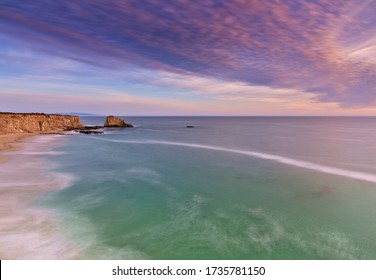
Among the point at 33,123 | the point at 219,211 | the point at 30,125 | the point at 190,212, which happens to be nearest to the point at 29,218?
the point at 190,212

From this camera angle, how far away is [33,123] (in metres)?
60.8

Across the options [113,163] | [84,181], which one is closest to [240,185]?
[84,181]

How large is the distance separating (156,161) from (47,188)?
44.1 ft

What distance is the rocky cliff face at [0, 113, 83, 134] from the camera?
2098 inches

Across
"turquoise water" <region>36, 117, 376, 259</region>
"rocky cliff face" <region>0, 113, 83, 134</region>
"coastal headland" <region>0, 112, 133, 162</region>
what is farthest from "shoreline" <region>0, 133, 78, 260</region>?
"rocky cliff face" <region>0, 113, 83, 134</region>

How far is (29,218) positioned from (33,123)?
57802mm

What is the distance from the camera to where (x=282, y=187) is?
58.1 ft

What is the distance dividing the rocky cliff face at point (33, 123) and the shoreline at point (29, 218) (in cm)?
3815

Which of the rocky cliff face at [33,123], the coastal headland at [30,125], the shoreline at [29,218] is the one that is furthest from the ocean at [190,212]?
the rocky cliff face at [33,123]

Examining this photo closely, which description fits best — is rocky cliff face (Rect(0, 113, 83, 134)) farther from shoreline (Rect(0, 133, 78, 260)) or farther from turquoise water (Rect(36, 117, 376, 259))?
turquoise water (Rect(36, 117, 376, 259))

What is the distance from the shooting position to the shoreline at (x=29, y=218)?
9.07 meters

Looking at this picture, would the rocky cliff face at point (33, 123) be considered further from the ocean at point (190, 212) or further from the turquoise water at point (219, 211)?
the turquoise water at point (219, 211)

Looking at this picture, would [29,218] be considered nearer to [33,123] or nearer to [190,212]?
[190,212]
